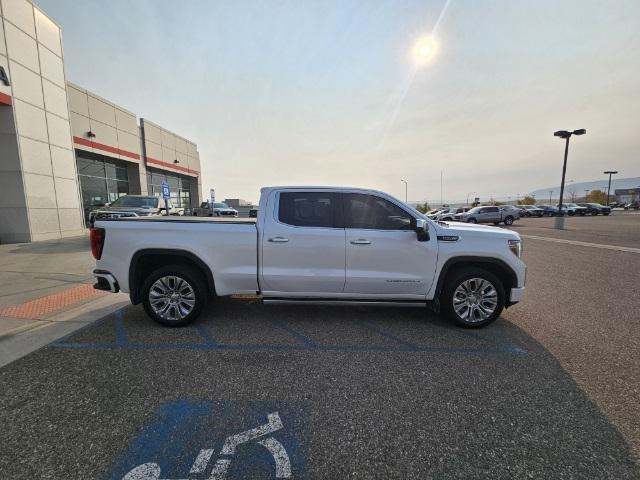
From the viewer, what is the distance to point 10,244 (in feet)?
37.3

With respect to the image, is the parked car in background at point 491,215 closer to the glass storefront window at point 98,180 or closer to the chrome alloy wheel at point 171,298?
the chrome alloy wheel at point 171,298

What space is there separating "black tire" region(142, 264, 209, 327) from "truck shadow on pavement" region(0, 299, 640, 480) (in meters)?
0.16

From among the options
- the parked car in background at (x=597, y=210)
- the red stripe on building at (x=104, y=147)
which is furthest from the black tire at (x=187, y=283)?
the parked car in background at (x=597, y=210)

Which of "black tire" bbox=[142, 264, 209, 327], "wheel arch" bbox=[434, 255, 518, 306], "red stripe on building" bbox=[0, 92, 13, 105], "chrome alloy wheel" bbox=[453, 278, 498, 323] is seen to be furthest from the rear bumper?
"red stripe on building" bbox=[0, 92, 13, 105]

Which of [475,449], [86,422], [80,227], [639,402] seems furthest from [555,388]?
[80,227]

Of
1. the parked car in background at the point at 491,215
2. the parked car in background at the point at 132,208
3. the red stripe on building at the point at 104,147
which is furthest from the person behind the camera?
the parked car in background at the point at 491,215

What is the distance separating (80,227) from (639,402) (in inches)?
735

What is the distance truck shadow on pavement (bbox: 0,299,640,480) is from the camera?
6.49 feet

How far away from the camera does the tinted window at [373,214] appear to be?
4055mm

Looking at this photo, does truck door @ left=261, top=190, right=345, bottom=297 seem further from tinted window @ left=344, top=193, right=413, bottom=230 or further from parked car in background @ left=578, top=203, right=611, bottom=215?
parked car in background @ left=578, top=203, right=611, bottom=215

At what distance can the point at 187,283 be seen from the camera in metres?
4.04

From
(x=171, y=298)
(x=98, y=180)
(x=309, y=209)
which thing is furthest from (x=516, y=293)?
(x=98, y=180)

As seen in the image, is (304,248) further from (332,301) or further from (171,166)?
(171,166)

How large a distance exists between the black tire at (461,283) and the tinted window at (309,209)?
1.74 meters
